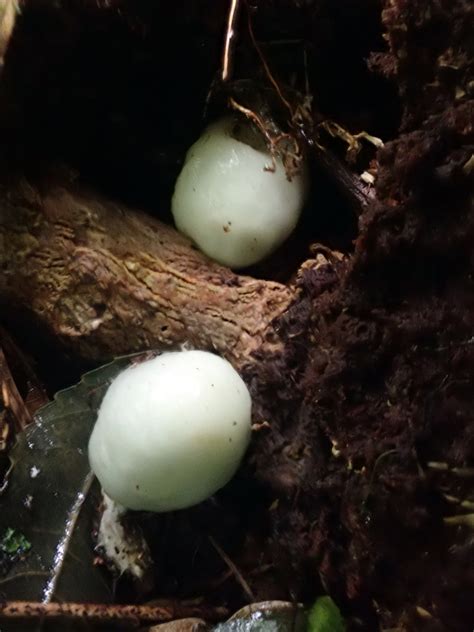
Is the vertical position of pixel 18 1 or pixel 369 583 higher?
pixel 18 1

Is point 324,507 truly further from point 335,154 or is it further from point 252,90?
point 252,90

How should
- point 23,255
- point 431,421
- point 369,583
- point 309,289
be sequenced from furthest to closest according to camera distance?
point 23,255 → point 309,289 → point 369,583 → point 431,421

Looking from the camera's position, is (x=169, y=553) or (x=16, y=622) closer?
(x=16, y=622)

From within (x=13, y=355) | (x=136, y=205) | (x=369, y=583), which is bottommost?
(x=13, y=355)

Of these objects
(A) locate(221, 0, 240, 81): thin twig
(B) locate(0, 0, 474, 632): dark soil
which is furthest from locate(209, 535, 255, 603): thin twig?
(A) locate(221, 0, 240, 81): thin twig

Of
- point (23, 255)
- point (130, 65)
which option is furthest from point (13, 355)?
point (130, 65)

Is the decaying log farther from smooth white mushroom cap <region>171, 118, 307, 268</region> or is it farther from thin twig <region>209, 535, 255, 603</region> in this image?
thin twig <region>209, 535, 255, 603</region>
